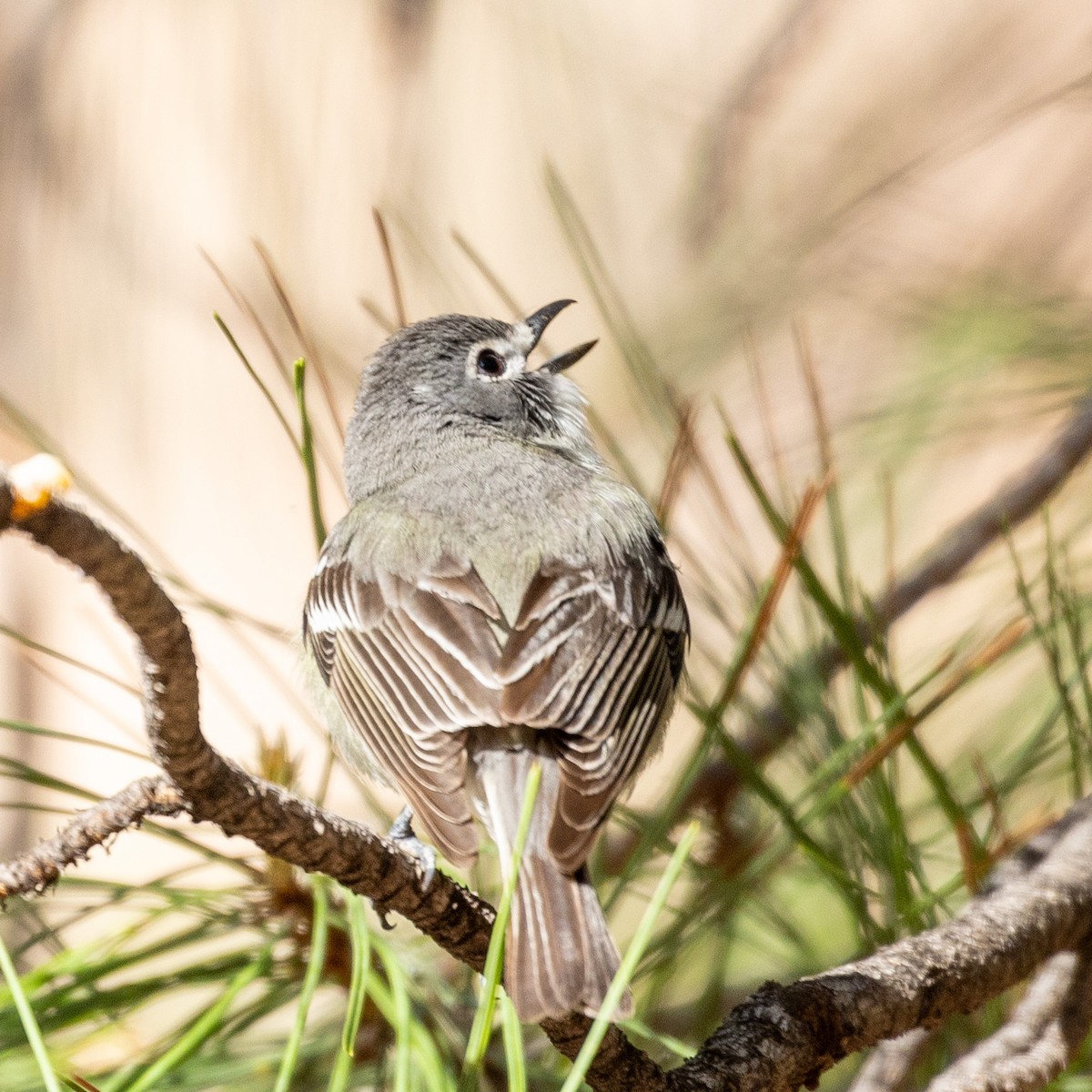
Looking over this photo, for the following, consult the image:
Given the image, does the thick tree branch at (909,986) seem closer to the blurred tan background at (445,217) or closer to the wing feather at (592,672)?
the wing feather at (592,672)

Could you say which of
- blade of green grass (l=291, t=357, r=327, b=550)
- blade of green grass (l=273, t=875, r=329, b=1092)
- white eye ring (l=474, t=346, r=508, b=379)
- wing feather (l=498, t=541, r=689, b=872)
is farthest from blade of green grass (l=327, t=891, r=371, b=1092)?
white eye ring (l=474, t=346, r=508, b=379)

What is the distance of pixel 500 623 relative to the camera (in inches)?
78.7

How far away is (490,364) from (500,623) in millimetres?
959

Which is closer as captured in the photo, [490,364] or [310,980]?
[310,980]

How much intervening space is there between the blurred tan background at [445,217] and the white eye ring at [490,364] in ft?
1.66

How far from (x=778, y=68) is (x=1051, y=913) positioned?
9.23 feet

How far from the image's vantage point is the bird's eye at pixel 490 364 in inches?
111

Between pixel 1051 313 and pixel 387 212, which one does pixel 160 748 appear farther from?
pixel 387 212

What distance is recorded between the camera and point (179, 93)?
3.64 meters

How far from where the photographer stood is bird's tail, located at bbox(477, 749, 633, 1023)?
1.36 metres

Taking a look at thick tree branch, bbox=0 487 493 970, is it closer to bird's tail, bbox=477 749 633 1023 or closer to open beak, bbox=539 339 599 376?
bird's tail, bbox=477 749 633 1023

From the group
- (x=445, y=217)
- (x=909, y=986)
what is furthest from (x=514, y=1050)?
(x=445, y=217)

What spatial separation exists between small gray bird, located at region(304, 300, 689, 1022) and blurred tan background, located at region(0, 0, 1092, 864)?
24.3 inches

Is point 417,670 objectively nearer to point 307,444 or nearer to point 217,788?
point 307,444
